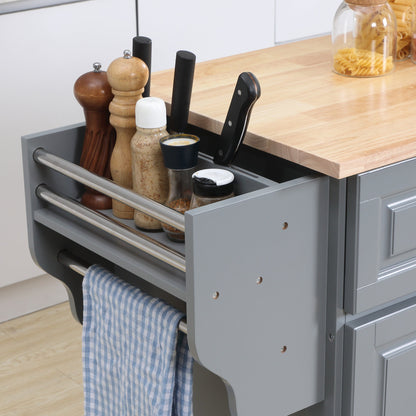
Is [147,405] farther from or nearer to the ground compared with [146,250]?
nearer to the ground

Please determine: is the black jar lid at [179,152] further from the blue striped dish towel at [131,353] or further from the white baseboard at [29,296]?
the white baseboard at [29,296]

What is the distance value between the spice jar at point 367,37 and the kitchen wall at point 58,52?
95 cm

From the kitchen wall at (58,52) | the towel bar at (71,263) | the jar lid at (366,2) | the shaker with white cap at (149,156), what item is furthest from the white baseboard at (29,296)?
the jar lid at (366,2)

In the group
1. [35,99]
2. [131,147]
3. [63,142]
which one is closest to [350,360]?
[131,147]

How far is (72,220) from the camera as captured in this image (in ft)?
4.41

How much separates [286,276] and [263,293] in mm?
44

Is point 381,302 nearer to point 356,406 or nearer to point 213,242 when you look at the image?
point 356,406

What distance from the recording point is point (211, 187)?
114cm

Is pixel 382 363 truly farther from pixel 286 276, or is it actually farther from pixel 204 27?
pixel 204 27

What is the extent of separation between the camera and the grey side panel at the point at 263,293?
107 cm

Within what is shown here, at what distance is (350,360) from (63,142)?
56 cm

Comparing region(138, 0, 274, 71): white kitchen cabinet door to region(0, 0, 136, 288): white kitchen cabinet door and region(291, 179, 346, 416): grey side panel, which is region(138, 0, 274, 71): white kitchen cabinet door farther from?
region(291, 179, 346, 416): grey side panel

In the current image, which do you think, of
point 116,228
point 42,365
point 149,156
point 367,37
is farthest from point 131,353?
point 42,365

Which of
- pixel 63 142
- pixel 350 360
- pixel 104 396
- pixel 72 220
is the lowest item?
pixel 104 396
